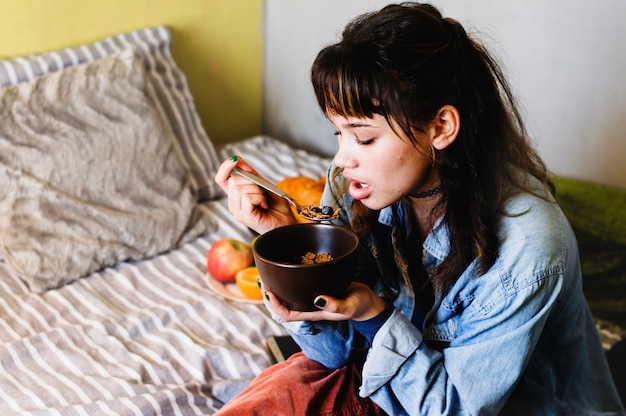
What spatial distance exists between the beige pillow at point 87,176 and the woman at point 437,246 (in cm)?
73

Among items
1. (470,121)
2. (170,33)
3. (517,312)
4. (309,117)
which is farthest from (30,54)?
(517,312)

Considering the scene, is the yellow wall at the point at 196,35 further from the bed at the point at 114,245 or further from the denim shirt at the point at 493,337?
the denim shirt at the point at 493,337

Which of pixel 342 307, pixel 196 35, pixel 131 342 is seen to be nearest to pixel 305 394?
pixel 342 307

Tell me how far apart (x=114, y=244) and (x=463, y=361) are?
1.03 m

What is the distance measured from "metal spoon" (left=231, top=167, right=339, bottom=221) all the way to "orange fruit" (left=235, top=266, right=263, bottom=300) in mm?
533

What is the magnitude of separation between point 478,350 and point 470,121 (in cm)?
32

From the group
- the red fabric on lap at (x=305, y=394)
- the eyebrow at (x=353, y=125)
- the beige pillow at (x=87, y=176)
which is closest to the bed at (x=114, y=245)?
the beige pillow at (x=87, y=176)

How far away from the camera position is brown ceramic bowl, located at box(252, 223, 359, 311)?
892mm

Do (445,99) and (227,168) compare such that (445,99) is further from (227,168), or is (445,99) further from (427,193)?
(227,168)

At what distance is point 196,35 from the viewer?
230cm

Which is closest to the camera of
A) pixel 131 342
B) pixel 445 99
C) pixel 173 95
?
pixel 445 99

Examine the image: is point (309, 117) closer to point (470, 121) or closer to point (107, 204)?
point (107, 204)

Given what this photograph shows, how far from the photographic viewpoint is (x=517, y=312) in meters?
0.98

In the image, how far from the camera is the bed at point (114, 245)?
1394mm
